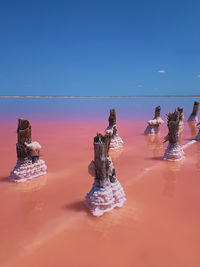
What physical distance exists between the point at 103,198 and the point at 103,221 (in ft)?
1.80

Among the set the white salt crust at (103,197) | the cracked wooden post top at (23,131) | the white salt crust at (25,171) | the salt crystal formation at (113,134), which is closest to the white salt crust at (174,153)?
the salt crystal formation at (113,134)

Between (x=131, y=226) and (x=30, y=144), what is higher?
(x=30, y=144)

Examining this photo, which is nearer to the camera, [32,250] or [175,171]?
[32,250]

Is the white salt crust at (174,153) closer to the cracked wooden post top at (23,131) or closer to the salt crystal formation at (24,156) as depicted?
the salt crystal formation at (24,156)

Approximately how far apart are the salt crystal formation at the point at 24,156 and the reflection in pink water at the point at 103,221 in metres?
0.30

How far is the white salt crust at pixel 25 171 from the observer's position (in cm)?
704

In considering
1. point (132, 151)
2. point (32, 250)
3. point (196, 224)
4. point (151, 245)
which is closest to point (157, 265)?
point (151, 245)

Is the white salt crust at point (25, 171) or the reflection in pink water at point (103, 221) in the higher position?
the white salt crust at point (25, 171)

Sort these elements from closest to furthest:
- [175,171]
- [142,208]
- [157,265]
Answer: [157,265], [142,208], [175,171]

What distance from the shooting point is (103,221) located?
15.6ft

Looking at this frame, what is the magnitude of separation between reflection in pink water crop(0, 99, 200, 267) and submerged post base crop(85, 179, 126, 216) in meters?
0.18

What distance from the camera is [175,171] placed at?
26.7 feet

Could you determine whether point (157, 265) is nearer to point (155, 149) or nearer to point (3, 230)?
point (3, 230)

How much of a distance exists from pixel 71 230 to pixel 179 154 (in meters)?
6.57
